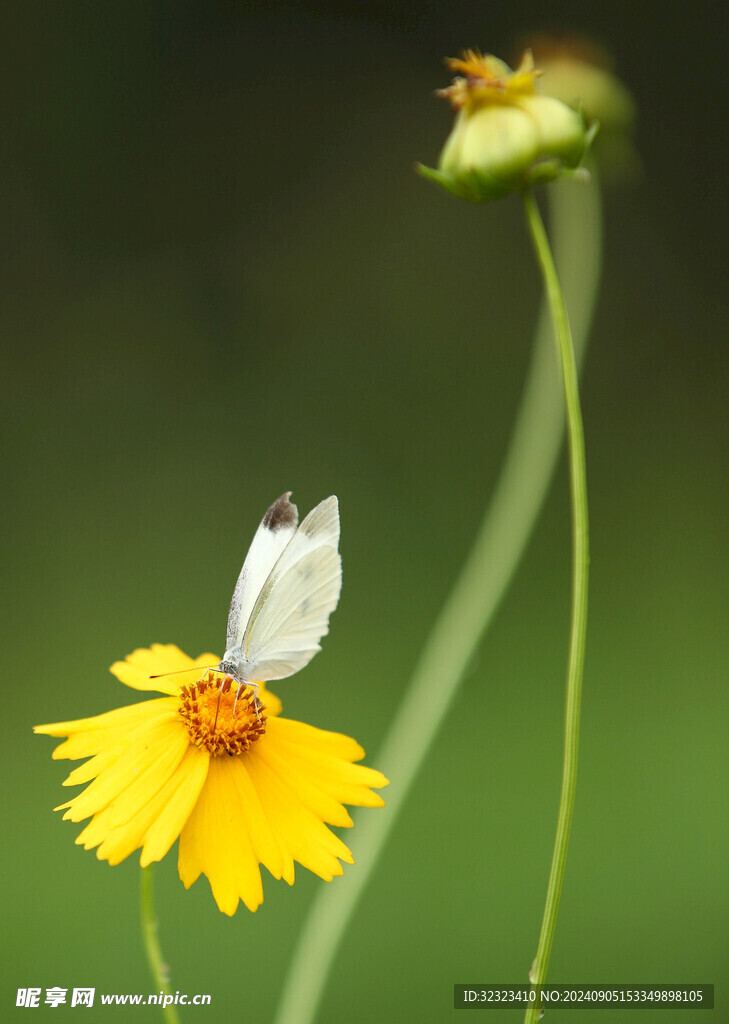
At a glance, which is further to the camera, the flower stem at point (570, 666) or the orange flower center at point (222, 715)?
the orange flower center at point (222, 715)

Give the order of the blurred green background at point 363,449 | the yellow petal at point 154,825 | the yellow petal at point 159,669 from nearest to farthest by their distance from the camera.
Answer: the yellow petal at point 154,825
the yellow petal at point 159,669
the blurred green background at point 363,449

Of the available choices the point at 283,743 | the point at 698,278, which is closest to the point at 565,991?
the point at 283,743

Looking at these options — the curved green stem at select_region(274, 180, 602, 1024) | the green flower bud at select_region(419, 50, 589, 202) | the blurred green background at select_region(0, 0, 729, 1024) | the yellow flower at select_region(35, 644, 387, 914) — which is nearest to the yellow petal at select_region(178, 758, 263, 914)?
the yellow flower at select_region(35, 644, 387, 914)

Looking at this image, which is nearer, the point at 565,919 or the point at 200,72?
the point at 565,919

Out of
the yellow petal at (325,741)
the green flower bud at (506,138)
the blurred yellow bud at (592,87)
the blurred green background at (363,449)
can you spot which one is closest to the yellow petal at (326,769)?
the yellow petal at (325,741)

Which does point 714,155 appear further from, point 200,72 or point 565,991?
point 565,991

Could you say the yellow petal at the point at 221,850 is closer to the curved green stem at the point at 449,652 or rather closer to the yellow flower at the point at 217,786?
the yellow flower at the point at 217,786

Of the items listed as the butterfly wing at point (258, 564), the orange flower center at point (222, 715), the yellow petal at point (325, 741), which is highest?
the butterfly wing at point (258, 564)
